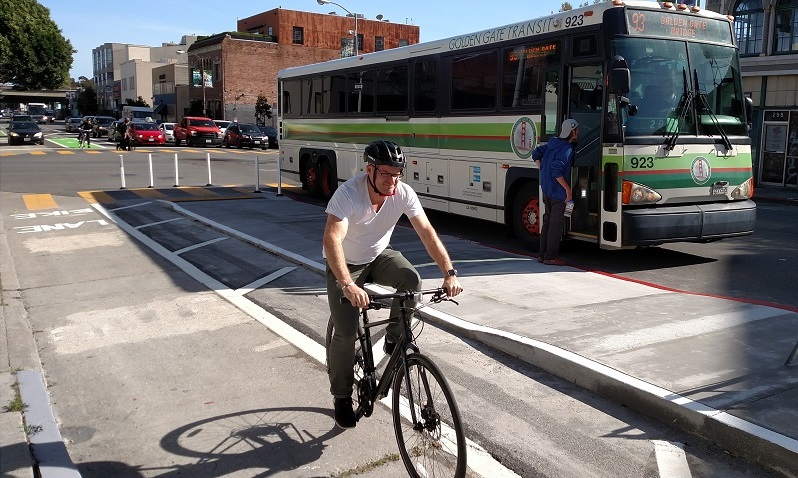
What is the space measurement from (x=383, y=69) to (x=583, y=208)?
248 inches

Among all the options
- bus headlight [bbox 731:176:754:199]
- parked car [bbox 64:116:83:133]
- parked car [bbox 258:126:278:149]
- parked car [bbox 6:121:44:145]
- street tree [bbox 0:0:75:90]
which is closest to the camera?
bus headlight [bbox 731:176:754:199]

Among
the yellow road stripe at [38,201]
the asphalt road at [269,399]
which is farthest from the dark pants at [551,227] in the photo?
the yellow road stripe at [38,201]

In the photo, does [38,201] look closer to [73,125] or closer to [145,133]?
[145,133]

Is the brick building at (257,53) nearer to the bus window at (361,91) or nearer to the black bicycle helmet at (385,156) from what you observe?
the bus window at (361,91)

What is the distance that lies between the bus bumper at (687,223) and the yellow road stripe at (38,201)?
13.2 metres

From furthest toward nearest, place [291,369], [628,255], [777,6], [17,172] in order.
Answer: [17,172] → [777,6] → [628,255] → [291,369]

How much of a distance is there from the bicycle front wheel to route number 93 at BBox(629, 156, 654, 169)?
6.06 meters

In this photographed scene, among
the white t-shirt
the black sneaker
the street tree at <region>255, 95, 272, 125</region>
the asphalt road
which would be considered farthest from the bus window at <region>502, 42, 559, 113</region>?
the street tree at <region>255, 95, 272, 125</region>

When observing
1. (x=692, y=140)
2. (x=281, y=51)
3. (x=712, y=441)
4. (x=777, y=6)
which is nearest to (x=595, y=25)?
(x=692, y=140)

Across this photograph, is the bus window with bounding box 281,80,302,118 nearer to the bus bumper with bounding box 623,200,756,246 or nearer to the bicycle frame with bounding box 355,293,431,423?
the bus bumper with bounding box 623,200,756,246

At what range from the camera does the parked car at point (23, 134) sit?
45.2 m

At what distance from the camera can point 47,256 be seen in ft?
36.3

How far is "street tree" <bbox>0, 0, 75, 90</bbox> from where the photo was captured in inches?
2084

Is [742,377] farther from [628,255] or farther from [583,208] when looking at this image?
[628,255]
